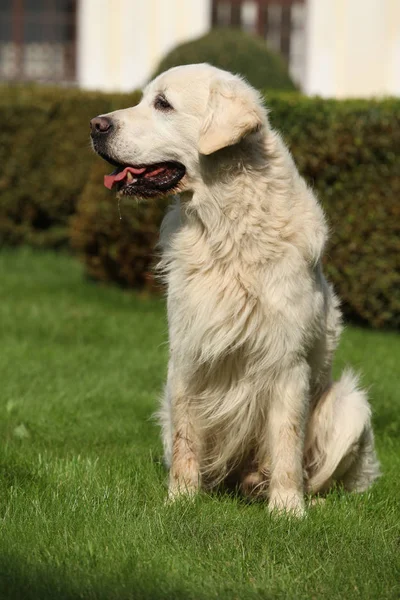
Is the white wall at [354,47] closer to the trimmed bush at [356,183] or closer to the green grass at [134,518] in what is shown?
the trimmed bush at [356,183]

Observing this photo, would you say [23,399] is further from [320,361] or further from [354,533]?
[354,533]

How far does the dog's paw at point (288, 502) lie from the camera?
4355 millimetres

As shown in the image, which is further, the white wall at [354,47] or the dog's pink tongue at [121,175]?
the white wall at [354,47]

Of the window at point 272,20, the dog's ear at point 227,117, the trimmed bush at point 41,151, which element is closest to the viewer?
the dog's ear at point 227,117

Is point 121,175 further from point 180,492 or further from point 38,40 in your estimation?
point 38,40

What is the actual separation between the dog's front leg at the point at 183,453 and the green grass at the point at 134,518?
120 millimetres

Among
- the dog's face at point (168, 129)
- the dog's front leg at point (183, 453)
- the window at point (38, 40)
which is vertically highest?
the dog's face at point (168, 129)

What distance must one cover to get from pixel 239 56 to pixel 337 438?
21.9 feet

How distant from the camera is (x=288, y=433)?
14.6 ft

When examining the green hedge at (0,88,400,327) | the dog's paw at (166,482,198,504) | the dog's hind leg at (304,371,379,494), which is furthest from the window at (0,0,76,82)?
the dog's paw at (166,482,198,504)

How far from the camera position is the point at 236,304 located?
4.39 metres

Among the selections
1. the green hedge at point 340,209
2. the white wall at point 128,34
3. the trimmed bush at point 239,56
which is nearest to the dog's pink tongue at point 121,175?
the green hedge at point 340,209

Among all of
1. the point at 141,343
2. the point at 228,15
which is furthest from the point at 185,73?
the point at 228,15

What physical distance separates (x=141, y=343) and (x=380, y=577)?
4.73 meters
